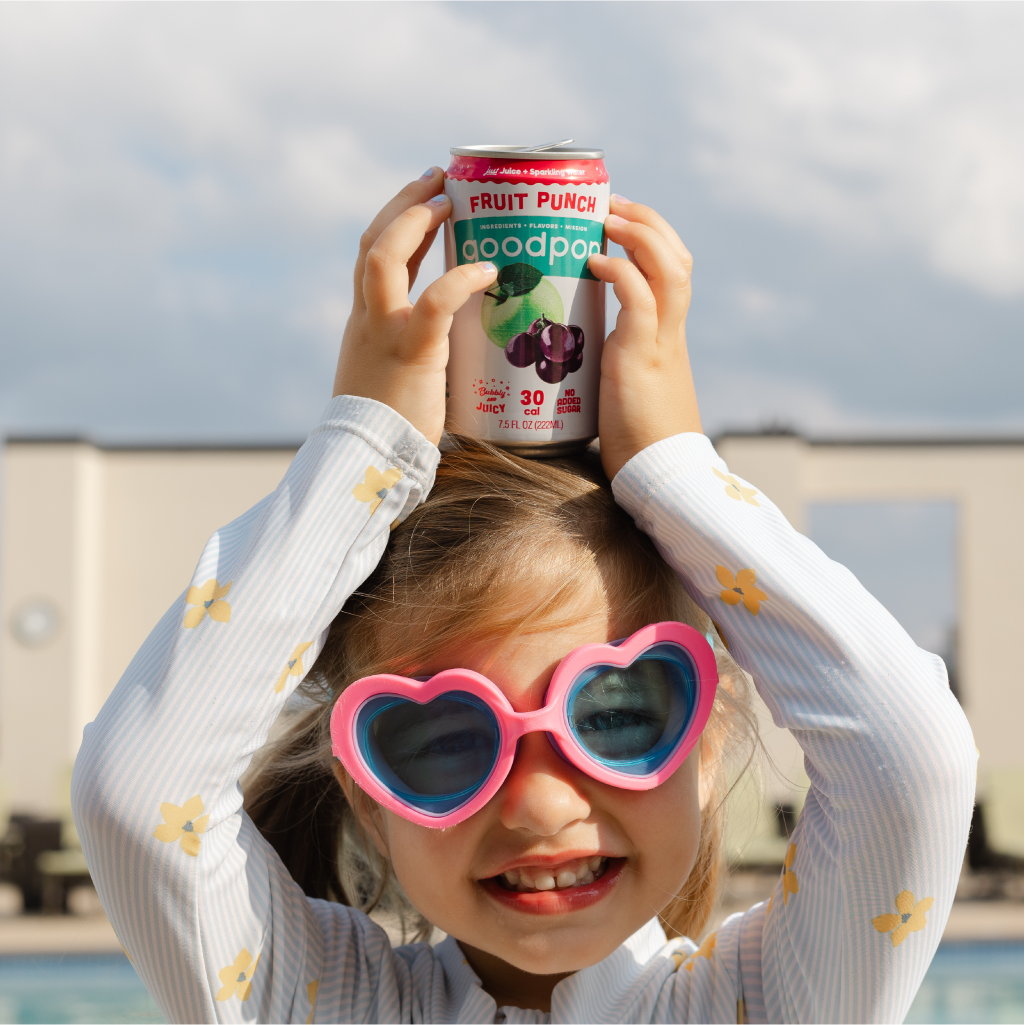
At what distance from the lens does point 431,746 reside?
1.47 m

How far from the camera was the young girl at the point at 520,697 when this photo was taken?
4.64ft

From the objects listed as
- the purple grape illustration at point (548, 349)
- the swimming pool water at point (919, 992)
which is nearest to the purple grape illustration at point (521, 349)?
the purple grape illustration at point (548, 349)

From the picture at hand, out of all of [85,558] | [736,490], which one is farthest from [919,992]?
[85,558]

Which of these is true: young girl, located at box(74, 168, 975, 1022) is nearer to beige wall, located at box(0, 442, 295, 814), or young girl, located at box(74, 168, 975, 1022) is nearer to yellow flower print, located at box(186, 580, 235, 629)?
yellow flower print, located at box(186, 580, 235, 629)

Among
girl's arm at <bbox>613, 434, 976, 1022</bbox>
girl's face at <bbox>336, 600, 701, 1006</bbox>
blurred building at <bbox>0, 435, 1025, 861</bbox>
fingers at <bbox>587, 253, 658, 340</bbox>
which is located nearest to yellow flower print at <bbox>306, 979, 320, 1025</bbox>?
girl's face at <bbox>336, 600, 701, 1006</bbox>

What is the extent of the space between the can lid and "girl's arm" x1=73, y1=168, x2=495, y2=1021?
86 millimetres

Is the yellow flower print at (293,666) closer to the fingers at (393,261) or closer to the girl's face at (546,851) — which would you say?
the girl's face at (546,851)

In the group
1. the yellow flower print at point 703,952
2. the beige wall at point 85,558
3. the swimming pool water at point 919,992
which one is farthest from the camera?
the beige wall at point 85,558

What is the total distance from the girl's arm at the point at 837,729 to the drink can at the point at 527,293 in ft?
0.54

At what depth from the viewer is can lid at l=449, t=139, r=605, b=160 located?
1419mm

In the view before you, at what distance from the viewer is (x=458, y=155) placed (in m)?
1.47

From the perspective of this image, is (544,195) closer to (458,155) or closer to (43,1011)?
(458,155)

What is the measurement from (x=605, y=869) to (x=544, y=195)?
0.95 metres

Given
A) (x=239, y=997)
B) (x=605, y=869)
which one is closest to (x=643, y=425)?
(x=605, y=869)
